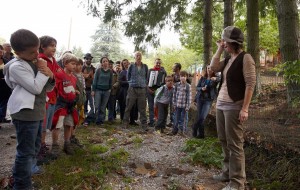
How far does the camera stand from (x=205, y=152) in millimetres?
5195

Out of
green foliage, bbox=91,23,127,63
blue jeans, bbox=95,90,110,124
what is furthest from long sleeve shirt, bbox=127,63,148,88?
green foliage, bbox=91,23,127,63

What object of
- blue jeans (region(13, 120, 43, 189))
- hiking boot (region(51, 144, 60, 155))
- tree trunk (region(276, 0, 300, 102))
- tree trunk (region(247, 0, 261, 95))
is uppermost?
tree trunk (region(247, 0, 261, 95))

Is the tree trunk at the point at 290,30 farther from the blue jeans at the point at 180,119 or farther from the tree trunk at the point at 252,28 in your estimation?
the tree trunk at the point at 252,28

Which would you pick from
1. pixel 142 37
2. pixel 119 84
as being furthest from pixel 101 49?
pixel 119 84

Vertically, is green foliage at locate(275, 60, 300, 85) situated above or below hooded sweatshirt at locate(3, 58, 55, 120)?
above

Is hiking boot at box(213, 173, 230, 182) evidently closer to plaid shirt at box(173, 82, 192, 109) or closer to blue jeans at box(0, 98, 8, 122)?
plaid shirt at box(173, 82, 192, 109)

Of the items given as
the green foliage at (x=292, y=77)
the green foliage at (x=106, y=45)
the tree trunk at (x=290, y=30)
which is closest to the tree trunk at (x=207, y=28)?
the tree trunk at (x=290, y=30)

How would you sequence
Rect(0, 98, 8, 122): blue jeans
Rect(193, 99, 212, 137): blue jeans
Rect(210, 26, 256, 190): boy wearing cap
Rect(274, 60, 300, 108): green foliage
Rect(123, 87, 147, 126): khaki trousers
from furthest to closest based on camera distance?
Rect(123, 87, 147, 126): khaki trousers
Rect(0, 98, 8, 122): blue jeans
Rect(193, 99, 212, 137): blue jeans
Rect(274, 60, 300, 108): green foliage
Rect(210, 26, 256, 190): boy wearing cap

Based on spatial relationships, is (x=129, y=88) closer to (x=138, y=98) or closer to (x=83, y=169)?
(x=138, y=98)

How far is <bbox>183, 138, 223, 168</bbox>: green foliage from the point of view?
4.89 m

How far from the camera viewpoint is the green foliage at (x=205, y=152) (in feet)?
16.1

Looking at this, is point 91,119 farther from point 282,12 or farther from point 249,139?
point 282,12

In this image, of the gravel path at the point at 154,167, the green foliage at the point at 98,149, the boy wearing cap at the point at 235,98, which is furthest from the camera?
the green foliage at the point at 98,149

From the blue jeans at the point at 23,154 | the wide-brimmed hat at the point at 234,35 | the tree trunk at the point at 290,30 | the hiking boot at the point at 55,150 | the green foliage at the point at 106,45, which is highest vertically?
the green foliage at the point at 106,45
